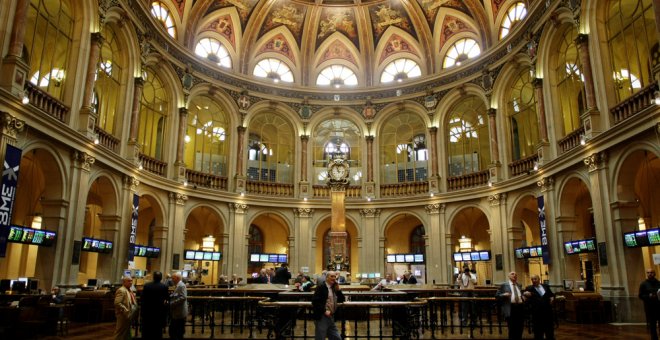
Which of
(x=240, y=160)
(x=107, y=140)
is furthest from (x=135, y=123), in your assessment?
(x=240, y=160)

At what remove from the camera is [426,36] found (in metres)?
28.2

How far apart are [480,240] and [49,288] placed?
2283cm

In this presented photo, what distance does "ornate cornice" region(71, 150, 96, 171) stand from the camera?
15.8 metres

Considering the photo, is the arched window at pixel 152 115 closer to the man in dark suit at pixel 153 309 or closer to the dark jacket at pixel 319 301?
the man in dark suit at pixel 153 309

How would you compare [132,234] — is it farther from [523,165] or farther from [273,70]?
[523,165]

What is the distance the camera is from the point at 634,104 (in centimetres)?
1461

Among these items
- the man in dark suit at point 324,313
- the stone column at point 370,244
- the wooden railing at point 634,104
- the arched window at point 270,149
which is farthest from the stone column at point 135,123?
the wooden railing at point 634,104

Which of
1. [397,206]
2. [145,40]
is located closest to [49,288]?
[145,40]

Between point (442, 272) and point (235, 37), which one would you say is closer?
point (442, 272)

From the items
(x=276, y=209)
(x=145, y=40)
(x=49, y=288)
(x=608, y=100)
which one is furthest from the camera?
(x=276, y=209)

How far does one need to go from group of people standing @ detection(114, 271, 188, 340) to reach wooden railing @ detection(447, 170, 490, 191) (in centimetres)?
1867

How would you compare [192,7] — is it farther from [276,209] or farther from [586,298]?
[586,298]

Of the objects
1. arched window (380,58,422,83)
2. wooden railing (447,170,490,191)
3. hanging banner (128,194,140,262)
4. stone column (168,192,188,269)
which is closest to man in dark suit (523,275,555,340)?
wooden railing (447,170,490,191)

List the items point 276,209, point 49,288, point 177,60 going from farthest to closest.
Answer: point 276,209
point 177,60
point 49,288
